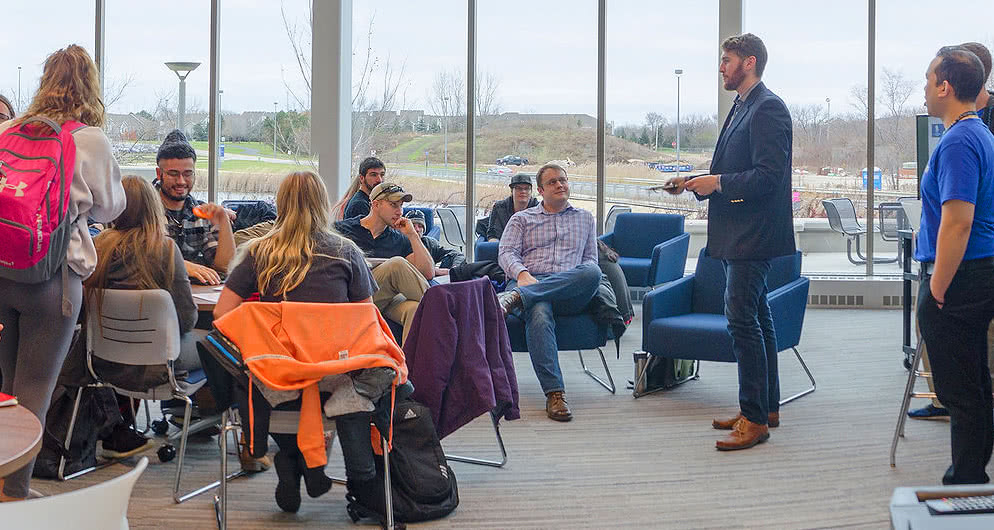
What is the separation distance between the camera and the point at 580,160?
9.78 meters

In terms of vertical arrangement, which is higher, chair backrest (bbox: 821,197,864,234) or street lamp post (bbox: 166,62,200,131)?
street lamp post (bbox: 166,62,200,131)

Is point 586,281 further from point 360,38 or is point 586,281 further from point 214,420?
point 360,38

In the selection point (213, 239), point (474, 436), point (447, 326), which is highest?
point (213, 239)

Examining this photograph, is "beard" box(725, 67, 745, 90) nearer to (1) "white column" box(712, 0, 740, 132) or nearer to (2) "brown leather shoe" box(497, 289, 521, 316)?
(2) "brown leather shoe" box(497, 289, 521, 316)

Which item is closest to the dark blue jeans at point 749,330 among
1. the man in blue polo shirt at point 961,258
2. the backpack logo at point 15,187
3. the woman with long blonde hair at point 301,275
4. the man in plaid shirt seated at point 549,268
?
the man in blue polo shirt at point 961,258

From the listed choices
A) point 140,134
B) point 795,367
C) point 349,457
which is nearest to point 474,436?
point 349,457

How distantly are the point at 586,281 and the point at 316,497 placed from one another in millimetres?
2366

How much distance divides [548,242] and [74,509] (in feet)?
15.3

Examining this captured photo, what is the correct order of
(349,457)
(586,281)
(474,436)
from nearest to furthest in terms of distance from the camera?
(349,457)
(474,436)
(586,281)

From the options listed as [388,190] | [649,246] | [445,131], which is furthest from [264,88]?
[388,190]

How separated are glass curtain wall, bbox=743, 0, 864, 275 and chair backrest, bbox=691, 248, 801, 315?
4.58m

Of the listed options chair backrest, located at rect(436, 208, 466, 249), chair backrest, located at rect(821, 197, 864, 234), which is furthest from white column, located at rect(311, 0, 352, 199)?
chair backrest, located at rect(821, 197, 864, 234)

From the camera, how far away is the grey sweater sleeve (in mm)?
3969

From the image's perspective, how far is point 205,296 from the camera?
4.25m
